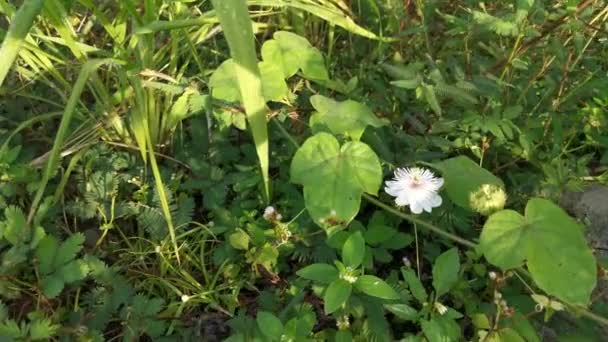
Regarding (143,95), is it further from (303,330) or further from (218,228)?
(303,330)

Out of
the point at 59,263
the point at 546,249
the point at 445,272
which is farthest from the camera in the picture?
the point at 59,263

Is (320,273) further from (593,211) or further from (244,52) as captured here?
(593,211)

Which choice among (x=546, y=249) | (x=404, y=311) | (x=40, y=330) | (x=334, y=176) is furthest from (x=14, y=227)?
(x=546, y=249)

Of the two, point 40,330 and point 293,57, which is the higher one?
point 293,57

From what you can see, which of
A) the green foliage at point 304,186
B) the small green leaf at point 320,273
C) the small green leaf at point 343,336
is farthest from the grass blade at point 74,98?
the small green leaf at point 343,336

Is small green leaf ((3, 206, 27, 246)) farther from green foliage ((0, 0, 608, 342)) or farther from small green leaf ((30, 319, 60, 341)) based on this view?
small green leaf ((30, 319, 60, 341))

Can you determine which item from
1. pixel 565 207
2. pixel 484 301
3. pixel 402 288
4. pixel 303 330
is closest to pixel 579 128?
pixel 565 207
